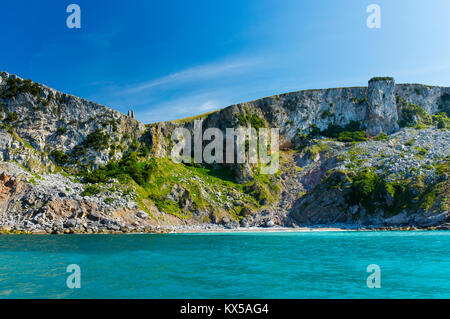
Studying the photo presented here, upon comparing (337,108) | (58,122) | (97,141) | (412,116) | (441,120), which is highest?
(337,108)

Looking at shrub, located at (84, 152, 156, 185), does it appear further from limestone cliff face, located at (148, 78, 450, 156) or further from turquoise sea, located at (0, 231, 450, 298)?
turquoise sea, located at (0, 231, 450, 298)

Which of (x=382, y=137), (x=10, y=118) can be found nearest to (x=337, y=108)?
(x=382, y=137)

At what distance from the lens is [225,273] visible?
73.0 ft

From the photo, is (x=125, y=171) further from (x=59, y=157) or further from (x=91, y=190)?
(x=59, y=157)

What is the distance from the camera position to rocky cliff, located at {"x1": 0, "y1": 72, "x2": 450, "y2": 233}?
6288 cm

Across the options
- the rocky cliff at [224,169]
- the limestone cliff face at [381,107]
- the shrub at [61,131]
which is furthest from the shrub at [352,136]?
the shrub at [61,131]

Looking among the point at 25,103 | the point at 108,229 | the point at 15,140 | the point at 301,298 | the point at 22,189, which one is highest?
the point at 25,103

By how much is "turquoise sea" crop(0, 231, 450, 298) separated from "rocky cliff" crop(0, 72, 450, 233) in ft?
102

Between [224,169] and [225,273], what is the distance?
74.2m

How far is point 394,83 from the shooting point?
109 metres

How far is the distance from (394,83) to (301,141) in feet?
119

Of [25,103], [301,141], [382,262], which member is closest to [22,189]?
[25,103]
